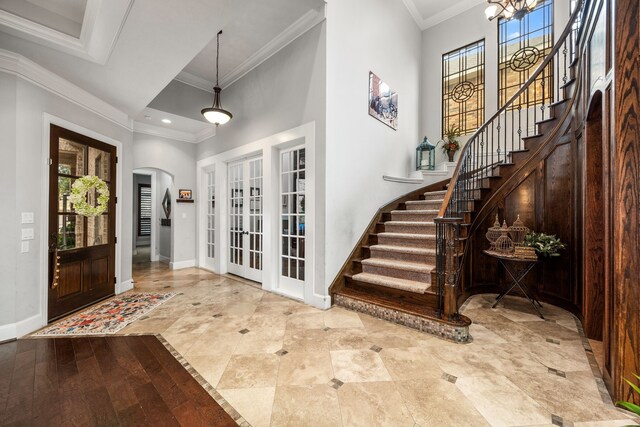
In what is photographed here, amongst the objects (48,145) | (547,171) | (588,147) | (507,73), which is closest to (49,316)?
(48,145)

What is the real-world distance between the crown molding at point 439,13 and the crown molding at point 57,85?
608 cm

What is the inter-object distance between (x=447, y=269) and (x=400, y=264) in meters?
0.80

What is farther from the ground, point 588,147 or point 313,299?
point 588,147

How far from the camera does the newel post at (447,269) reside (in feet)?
8.66

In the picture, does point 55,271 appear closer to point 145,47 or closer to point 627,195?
point 145,47

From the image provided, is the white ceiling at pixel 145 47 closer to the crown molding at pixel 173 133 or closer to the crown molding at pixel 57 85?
the crown molding at pixel 57 85

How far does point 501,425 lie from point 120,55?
4648 mm

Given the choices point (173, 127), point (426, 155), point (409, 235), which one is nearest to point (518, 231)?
point (409, 235)

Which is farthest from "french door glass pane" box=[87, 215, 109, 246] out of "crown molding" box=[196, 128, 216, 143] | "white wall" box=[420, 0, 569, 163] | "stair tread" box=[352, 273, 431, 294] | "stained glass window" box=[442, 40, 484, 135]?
"stained glass window" box=[442, 40, 484, 135]

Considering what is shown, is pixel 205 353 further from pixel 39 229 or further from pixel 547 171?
pixel 547 171

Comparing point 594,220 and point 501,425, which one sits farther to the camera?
point 594,220

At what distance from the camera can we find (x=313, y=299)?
3496 mm

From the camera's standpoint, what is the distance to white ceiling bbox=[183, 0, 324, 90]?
349cm

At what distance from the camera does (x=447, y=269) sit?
271 cm
